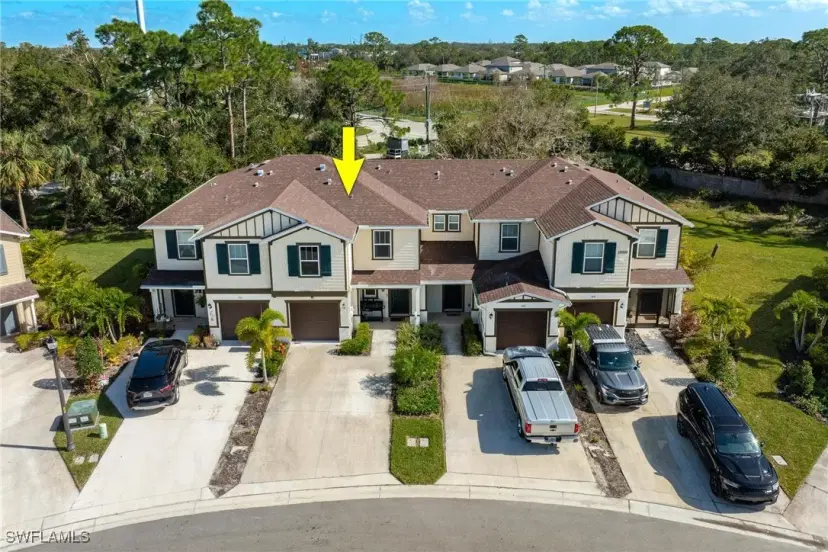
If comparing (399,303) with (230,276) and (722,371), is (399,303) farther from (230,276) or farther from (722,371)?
(722,371)

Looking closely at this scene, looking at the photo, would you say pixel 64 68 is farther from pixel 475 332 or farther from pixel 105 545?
pixel 105 545

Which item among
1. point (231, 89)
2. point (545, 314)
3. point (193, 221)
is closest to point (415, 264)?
point (545, 314)

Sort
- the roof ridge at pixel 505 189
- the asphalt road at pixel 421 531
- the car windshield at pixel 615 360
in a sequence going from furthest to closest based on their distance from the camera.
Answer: the roof ridge at pixel 505 189, the car windshield at pixel 615 360, the asphalt road at pixel 421 531

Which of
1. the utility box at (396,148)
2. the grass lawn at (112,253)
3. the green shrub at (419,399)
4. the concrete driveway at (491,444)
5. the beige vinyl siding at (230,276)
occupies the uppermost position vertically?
the utility box at (396,148)

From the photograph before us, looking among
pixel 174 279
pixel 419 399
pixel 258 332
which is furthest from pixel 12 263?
pixel 419 399

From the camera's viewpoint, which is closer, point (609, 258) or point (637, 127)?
point (609, 258)

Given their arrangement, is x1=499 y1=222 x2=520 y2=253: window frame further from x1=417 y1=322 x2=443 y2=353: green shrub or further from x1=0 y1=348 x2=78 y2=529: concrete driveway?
x1=0 y1=348 x2=78 y2=529: concrete driveway

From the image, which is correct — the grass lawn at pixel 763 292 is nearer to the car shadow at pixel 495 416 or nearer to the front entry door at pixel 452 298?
the car shadow at pixel 495 416

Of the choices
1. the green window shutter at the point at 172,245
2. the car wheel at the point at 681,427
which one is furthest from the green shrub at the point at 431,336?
the green window shutter at the point at 172,245
